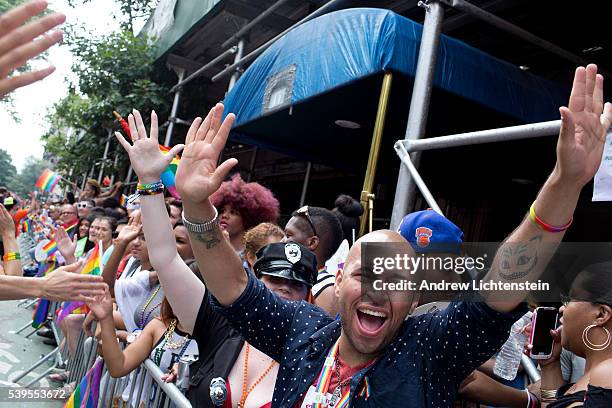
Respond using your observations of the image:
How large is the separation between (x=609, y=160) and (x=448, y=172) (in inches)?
201

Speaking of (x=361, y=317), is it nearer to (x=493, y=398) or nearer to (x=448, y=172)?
(x=493, y=398)

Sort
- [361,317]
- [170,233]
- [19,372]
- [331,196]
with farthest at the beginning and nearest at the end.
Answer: [331,196] → [19,372] → [170,233] → [361,317]

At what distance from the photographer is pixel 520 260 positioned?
1.30 meters

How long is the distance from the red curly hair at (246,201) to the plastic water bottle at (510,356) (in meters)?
2.00

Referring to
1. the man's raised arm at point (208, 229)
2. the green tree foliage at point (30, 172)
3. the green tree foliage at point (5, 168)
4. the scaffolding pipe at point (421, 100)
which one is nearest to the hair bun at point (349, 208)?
the scaffolding pipe at point (421, 100)

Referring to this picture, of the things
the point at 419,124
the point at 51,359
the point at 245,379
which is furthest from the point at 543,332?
the point at 51,359

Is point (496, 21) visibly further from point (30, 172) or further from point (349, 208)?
point (30, 172)

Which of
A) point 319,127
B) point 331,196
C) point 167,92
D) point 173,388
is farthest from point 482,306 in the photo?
point 167,92

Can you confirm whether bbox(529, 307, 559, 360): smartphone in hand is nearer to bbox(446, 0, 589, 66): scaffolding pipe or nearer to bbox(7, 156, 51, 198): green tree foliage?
bbox(446, 0, 589, 66): scaffolding pipe

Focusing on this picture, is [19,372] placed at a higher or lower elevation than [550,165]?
lower

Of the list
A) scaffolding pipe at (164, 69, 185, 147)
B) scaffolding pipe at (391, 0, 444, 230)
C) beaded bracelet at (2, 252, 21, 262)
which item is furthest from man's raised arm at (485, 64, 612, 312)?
scaffolding pipe at (164, 69, 185, 147)

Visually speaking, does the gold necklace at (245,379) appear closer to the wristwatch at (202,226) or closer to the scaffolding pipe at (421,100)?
the wristwatch at (202,226)

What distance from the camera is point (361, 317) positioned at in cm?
149

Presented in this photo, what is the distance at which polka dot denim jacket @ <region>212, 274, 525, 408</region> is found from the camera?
4.33ft
